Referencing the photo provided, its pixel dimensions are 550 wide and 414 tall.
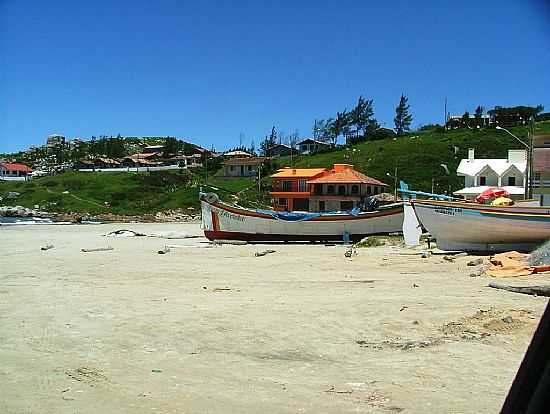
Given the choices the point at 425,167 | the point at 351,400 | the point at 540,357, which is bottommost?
the point at 351,400

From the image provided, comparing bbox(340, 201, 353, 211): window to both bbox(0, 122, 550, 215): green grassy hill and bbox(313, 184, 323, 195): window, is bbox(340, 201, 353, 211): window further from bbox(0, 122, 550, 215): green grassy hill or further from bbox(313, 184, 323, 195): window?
bbox(0, 122, 550, 215): green grassy hill

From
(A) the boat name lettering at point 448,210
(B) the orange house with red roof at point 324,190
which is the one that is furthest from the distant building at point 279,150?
(A) the boat name lettering at point 448,210

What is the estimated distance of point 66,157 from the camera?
401ft

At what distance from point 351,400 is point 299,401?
1.48 feet

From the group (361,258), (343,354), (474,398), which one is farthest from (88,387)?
(361,258)

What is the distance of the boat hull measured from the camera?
90.7 ft

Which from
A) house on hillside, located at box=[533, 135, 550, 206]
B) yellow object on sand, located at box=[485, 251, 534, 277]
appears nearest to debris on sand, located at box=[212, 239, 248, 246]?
house on hillside, located at box=[533, 135, 550, 206]

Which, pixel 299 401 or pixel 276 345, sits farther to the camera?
pixel 276 345

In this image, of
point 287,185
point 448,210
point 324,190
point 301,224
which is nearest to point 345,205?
point 324,190

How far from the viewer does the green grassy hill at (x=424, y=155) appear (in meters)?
62.9

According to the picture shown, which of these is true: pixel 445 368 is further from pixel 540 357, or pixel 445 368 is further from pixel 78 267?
pixel 78 267

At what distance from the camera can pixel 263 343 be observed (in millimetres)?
7008

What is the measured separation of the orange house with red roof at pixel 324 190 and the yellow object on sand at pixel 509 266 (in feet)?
102

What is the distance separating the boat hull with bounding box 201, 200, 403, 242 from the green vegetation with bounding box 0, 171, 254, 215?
1115 inches
